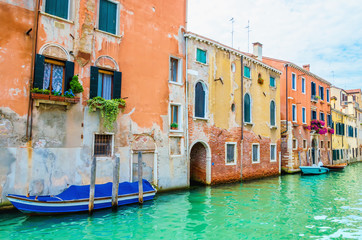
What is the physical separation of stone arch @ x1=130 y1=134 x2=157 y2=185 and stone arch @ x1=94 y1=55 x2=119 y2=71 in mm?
2684

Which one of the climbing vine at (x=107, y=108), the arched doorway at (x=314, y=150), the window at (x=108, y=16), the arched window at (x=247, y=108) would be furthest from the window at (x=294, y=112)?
the window at (x=108, y=16)

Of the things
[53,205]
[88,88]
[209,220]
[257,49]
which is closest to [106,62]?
[88,88]

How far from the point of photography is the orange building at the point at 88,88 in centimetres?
823

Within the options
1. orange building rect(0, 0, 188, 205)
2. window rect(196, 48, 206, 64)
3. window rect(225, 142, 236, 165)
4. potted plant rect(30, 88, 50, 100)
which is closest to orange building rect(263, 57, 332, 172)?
window rect(225, 142, 236, 165)

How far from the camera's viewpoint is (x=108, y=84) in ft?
33.7

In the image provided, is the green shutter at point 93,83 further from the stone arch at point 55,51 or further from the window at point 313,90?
the window at point 313,90

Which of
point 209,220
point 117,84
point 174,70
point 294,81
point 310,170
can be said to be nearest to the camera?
point 209,220

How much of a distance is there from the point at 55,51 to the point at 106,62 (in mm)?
1731

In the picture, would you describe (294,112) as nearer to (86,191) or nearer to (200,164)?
(200,164)

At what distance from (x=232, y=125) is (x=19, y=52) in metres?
10.4

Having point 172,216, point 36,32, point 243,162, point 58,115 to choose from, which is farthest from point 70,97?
point 243,162

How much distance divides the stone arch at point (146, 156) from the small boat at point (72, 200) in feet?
4.31

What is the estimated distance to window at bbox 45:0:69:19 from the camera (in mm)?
8930

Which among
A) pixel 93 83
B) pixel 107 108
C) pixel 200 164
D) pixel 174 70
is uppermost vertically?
pixel 174 70
